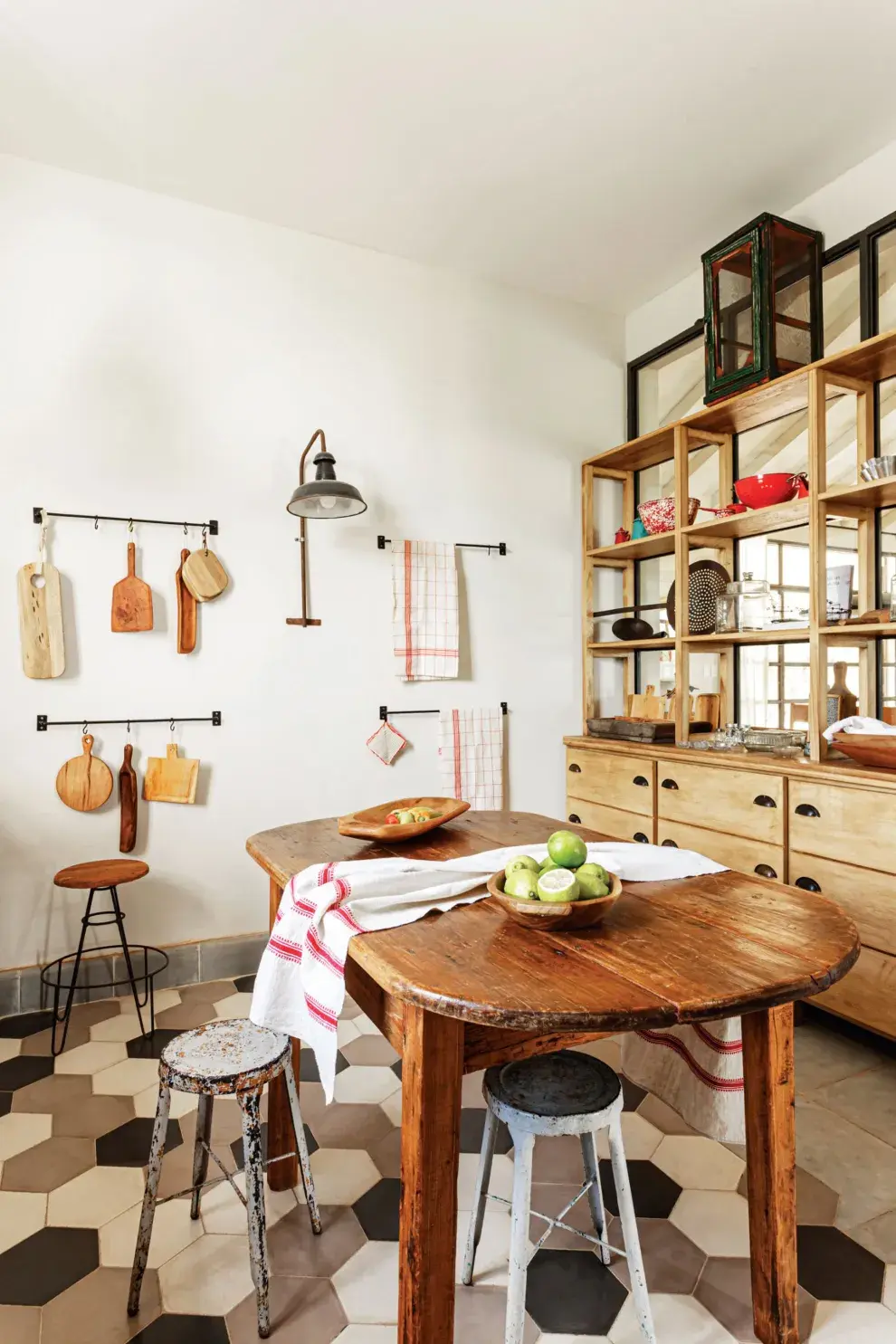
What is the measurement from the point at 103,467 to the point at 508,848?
2297mm

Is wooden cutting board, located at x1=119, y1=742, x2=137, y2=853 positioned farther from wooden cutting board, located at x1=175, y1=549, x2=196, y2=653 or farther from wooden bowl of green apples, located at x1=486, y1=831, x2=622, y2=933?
wooden bowl of green apples, located at x1=486, y1=831, x2=622, y2=933

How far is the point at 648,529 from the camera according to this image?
3.72 meters

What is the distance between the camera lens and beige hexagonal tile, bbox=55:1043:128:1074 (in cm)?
251

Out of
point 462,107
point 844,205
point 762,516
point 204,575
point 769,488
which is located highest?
point 462,107

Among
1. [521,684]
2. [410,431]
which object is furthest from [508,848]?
[410,431]

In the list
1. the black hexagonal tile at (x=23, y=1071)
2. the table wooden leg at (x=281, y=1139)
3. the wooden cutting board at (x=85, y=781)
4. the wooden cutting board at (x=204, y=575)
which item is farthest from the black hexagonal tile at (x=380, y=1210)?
the wooden cutting board at (x=204, y=575)

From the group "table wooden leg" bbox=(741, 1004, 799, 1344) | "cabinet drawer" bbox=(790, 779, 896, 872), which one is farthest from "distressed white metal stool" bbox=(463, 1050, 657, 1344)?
"cabinet drawer" bbox=(790, 779, 896, 872)

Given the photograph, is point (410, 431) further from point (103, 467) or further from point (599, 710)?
point (599, 710)

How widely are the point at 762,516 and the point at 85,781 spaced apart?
9.23 ft

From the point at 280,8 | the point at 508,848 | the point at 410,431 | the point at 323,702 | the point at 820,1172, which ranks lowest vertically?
the point at 820,1172

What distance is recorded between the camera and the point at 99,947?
3.01 metres

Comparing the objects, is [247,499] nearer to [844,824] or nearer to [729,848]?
[729,848]

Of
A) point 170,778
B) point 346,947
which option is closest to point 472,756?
point 170,778

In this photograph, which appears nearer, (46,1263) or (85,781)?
(46,1263)
